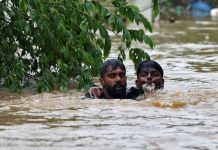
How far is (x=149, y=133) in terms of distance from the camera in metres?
6.09

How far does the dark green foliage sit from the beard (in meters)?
1.02

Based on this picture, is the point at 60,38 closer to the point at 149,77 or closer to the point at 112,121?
the point at 149,77

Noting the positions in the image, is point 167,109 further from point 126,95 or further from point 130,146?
point 130,146

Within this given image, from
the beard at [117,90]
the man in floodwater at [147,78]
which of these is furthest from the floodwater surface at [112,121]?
the beard at [117,90]

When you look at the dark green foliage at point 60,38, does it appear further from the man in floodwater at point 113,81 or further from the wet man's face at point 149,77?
the man in floodwater at point 113,81

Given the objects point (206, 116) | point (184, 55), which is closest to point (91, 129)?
point (206, 116)

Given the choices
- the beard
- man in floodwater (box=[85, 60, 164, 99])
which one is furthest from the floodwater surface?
the beard

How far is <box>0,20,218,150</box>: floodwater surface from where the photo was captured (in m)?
5.67

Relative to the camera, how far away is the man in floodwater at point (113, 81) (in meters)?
8.34

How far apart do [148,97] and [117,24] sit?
1269 mm

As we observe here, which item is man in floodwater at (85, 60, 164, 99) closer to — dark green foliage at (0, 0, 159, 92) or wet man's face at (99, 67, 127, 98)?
wet man's face at (99, 67, 127, 98)

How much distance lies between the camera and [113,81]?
833 centimetres

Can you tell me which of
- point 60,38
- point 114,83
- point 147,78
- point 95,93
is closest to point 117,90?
point 114,83

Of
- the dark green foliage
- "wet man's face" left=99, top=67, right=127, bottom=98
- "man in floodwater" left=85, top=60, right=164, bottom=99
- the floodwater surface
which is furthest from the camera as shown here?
the dark green foliage
